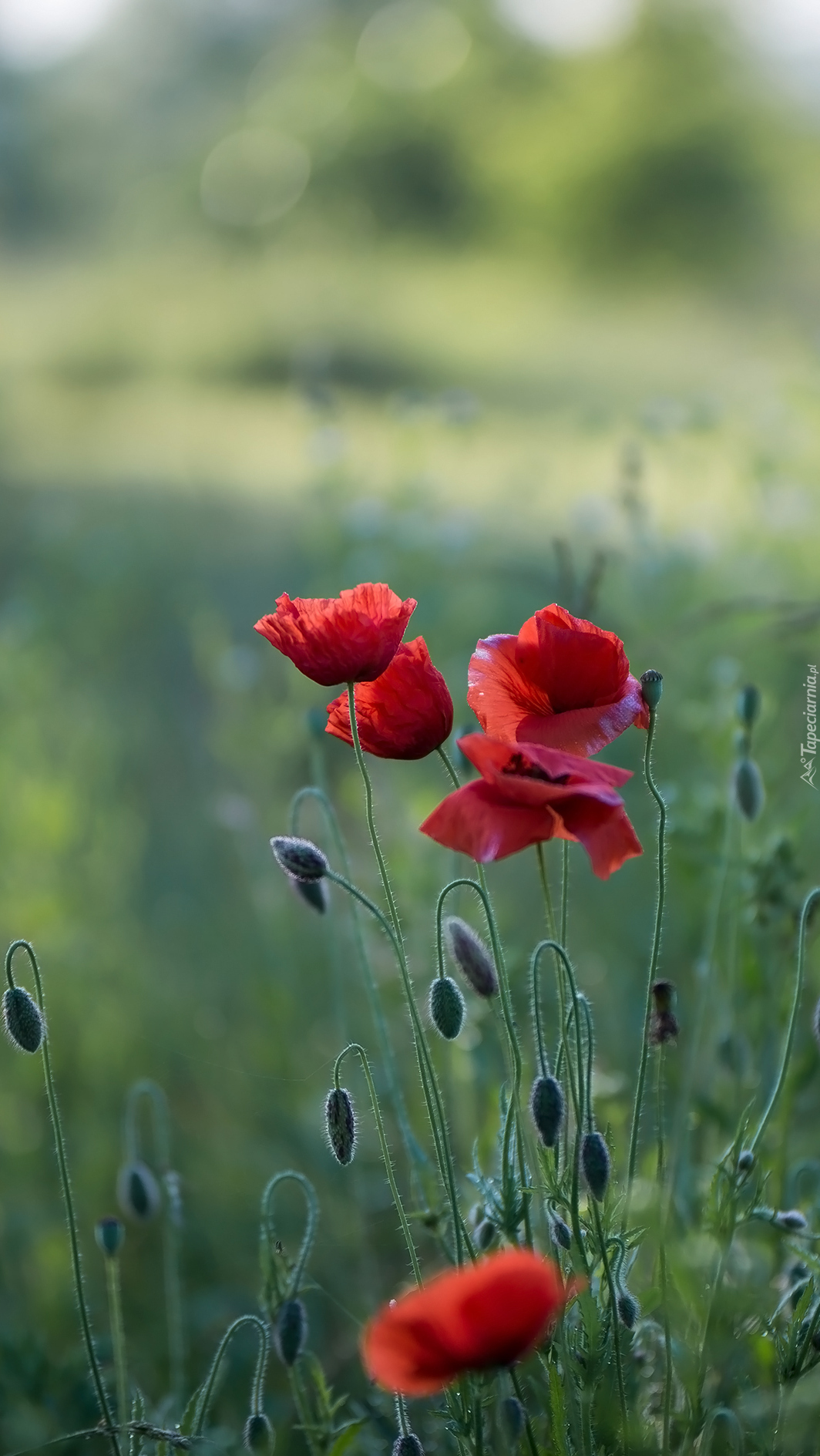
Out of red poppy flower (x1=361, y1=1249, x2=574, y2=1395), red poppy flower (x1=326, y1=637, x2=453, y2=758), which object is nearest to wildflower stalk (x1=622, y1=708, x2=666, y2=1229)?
red poppy flower (x1=326, y1=637, x2=453, y2=758)

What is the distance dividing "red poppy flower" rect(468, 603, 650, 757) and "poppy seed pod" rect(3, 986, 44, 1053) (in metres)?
0.30

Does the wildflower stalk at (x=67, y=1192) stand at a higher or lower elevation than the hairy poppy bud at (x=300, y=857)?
lower

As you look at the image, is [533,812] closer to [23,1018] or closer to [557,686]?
[557,686]

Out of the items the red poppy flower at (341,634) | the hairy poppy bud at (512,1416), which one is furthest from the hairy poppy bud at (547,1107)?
the red poppy flower at (341,634)

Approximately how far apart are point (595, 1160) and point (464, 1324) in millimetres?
221

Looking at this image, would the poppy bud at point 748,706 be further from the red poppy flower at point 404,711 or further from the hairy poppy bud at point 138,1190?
the hairy poppy bud at point 138,1190

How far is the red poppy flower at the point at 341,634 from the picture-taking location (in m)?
0.74

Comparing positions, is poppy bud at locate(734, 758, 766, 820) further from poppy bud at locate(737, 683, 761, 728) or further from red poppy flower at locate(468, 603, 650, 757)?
red poppy flower at locate(468, 603, 650, 757)

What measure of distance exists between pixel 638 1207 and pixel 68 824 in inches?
52.4

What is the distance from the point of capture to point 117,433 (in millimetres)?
6965

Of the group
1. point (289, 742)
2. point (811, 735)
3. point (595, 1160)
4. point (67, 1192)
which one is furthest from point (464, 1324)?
point (289, 742)

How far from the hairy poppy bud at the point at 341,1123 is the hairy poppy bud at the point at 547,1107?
0.34 ft

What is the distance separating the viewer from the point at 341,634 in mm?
740

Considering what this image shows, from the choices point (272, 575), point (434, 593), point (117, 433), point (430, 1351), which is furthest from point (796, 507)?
point (117, 433)
